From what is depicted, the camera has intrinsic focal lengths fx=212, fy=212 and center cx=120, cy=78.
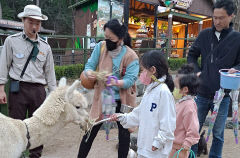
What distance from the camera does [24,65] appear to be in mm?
2523

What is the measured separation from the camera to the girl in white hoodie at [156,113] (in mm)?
1677

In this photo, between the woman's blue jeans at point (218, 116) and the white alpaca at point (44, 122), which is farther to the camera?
the woman's blue jeans at point (218, 116)

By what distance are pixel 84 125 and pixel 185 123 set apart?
1036 mm

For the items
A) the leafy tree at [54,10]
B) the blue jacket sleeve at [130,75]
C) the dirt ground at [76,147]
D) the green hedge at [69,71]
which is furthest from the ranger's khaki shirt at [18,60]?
A: the leafy tree at [54,10]

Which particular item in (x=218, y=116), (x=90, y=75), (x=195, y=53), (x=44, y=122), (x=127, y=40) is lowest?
(x=218, y=116)

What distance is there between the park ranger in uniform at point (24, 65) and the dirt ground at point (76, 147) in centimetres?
119

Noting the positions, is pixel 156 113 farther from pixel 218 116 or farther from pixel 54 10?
pixel 54 10

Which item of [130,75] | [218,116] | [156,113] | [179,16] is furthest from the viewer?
[179,16]

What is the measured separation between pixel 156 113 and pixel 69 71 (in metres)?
4.86

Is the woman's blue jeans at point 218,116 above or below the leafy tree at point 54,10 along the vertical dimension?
below

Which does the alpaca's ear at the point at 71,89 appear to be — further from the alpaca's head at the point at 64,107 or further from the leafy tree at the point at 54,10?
the leafy tree at the point at 54,10

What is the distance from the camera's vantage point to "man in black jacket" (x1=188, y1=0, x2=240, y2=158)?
2422 millimetres

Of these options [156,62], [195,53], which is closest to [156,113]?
[156,62]

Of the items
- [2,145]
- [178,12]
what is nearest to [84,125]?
[2,145]
